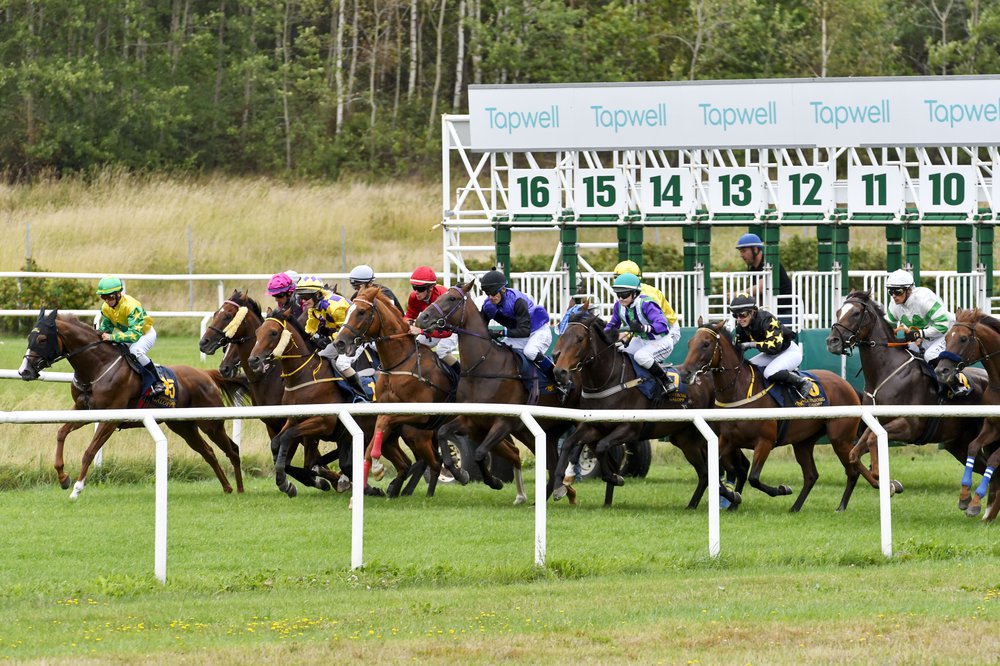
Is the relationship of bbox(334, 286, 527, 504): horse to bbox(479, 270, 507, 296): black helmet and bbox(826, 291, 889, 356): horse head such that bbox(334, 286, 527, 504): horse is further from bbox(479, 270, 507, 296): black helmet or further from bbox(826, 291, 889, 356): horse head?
bbox(826, 291, 889, 356): horse head

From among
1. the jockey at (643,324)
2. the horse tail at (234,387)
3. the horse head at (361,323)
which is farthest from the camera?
the horse tail at (234,387)

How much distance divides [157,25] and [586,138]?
20245 mm

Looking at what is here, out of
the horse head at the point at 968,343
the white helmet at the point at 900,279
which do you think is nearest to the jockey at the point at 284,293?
the white helmet at the point at 900,279

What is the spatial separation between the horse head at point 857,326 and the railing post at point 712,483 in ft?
10.7

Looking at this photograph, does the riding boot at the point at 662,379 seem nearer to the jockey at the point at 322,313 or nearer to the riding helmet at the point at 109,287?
the jockey at the point at 322,313

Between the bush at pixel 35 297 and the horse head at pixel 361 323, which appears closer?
the horse head at pixel 361 323

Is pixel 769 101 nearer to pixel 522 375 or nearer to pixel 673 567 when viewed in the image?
pixel 522 375

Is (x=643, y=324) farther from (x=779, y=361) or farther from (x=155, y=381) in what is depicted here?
(x=155, y=381)

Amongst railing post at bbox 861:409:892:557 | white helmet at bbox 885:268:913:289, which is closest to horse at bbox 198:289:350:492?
white helmet at bbox 885:268:913:289

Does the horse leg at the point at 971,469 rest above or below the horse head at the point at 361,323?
below

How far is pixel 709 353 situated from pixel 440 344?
191cm

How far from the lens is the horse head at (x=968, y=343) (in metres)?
10.9

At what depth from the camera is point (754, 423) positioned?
36.8ft

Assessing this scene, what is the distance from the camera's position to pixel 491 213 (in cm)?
1812
